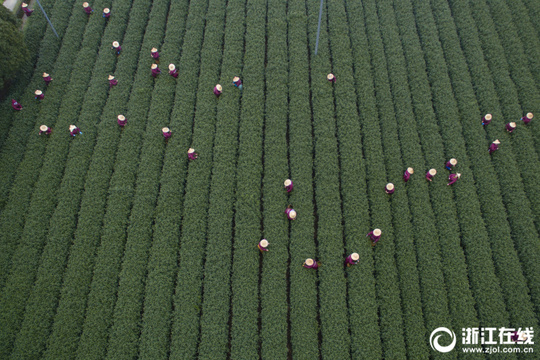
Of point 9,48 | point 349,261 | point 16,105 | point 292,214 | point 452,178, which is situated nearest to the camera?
point 349,261

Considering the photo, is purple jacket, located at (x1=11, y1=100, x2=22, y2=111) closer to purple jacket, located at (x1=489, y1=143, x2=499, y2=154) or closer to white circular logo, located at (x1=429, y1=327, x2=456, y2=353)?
white circular logo, located at (x1=429, y1=327, x2=456, y2=353)

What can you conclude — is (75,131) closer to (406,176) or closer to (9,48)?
(9,48)

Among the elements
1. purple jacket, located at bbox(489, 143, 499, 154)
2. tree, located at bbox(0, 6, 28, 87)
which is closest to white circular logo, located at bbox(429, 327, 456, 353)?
purple jacket, located at bbox(489, 143, 499, 154)

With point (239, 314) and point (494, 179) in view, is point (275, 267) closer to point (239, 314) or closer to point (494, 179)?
point (239, 314)

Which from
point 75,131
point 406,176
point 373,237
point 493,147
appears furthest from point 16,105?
point 493,147

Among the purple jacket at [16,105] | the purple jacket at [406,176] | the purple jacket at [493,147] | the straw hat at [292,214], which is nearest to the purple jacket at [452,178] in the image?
the purple jacket at [406,176]

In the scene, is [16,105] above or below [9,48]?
below

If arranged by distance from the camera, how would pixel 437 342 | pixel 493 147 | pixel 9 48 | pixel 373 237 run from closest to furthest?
pixel 437 342 → pixel 373 237 → pixel 493 147 → pixel 9 48

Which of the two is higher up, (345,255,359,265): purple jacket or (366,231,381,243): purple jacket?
A: (366,231,381,243): purple jacket
